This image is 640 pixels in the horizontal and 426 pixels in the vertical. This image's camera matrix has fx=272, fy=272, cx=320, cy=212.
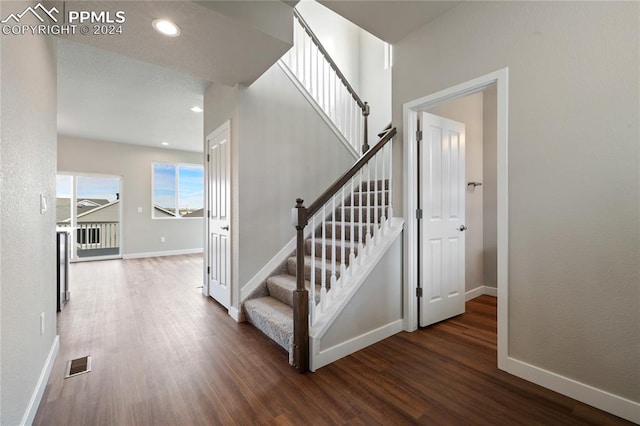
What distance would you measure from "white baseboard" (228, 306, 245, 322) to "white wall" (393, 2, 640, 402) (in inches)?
93.1

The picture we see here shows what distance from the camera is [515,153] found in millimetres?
1899

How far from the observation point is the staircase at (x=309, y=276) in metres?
2.23

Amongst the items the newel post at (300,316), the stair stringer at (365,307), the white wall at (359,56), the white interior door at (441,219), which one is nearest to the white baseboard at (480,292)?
the white interior door at (441,219)

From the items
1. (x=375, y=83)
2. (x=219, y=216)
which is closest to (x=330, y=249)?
(x=219, y=216)

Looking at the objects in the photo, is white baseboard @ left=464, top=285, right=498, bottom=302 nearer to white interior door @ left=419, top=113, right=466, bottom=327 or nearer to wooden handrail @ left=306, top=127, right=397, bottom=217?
white interior door @ left=419, top=113, right=466, bottom=327

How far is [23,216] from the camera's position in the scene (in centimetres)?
143

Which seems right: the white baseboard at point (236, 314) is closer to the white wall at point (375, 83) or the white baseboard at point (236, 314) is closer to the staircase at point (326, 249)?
the staircase at point (326, 249)

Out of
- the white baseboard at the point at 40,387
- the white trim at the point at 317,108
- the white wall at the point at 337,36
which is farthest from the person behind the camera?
the white wall at the point at 337,36

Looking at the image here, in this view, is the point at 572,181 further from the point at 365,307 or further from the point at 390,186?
the point at 365,307

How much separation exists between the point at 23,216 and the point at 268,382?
5.59ft

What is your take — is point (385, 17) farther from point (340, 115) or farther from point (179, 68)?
point (179, 68)

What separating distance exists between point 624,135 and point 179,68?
129 inches

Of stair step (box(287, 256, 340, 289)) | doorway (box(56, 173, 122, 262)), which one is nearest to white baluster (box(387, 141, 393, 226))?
stair step (box(287, 256, 340, 289))

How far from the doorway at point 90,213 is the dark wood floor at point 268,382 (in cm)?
460
